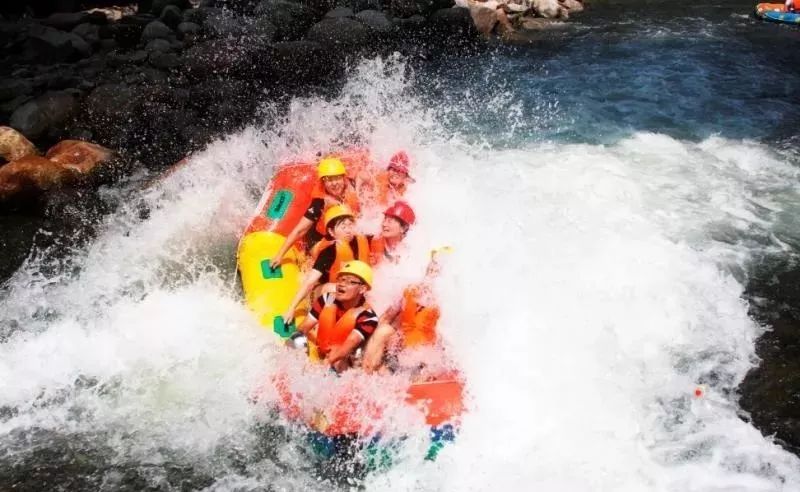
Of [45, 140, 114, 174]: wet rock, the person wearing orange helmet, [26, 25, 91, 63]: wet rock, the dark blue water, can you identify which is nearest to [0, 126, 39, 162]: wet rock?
[45, 140, 114, 174]: wet rock

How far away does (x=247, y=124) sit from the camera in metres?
9.73

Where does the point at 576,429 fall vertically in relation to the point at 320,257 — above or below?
below

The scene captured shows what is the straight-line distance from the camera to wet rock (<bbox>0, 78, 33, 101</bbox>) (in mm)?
9750

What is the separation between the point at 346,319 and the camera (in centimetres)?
432

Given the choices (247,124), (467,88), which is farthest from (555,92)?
(247,124)

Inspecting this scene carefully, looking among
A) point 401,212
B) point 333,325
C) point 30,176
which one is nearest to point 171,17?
point 30,176

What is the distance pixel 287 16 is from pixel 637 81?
7.89 metres

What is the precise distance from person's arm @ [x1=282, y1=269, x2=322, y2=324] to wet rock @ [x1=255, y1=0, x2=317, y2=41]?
9574mm

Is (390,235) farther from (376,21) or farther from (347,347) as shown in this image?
(376,21)

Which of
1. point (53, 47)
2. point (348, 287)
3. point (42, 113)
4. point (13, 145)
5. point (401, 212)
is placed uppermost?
point (401, 212)

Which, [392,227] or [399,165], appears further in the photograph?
[399,165]

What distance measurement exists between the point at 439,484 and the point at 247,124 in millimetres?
7340

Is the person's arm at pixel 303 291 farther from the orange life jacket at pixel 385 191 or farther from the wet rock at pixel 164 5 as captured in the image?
the wet rock at pixel 164 5

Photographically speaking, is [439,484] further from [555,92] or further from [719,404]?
[555,92]
